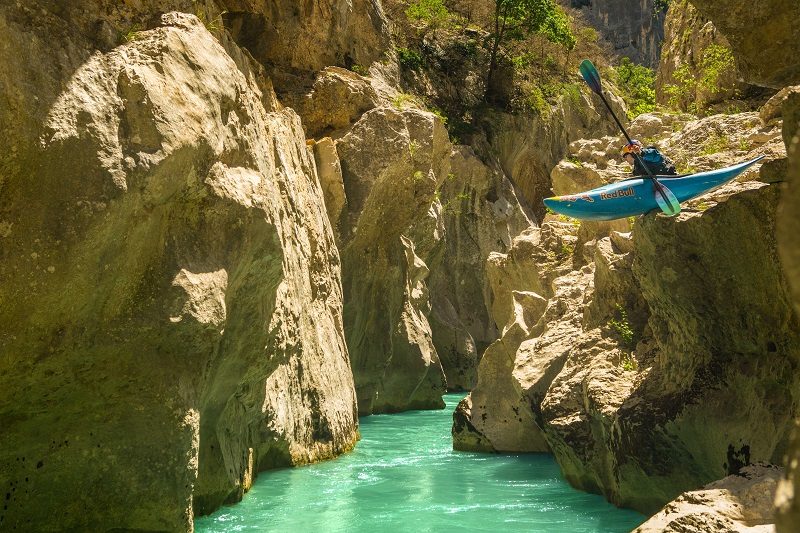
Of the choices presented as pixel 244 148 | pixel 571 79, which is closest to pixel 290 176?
pixel 244 148

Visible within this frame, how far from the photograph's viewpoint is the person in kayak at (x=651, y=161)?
868cm

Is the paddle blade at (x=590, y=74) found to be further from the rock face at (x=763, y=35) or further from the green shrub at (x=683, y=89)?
the rock face at (x=763, y=35)

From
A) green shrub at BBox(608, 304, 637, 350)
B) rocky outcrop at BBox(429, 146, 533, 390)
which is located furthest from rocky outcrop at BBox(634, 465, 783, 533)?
rocky outcrop at BBox(429, 146, 533, 390)

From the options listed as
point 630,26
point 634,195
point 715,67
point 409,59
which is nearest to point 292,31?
point 715,67

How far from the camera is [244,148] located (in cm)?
754

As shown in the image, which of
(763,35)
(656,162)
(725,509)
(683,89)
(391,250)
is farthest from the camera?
(391,250)

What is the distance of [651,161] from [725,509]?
498 centimetres

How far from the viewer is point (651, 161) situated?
8844 mm

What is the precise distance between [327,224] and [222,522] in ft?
21.8

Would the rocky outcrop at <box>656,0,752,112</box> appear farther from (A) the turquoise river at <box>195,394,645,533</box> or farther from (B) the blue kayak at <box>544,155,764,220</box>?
(A) the turquoise river at <box>195,394,645,533</box>

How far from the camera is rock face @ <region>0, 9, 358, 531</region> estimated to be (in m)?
5.40

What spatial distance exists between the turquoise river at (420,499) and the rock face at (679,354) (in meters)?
0.56

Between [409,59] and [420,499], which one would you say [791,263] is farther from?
[409,59]

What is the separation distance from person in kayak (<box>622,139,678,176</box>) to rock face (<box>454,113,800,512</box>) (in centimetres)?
41
